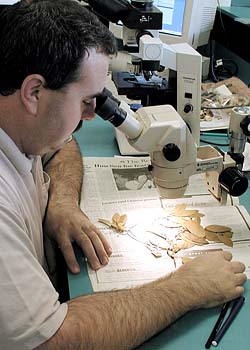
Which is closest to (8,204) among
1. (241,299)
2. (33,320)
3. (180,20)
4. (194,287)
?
(33,320)

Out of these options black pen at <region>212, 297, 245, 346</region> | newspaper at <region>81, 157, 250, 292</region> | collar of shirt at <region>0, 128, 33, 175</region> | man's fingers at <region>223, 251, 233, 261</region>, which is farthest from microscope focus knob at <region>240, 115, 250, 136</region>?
collar of shirt at <region>0, 128, 33, 175</region>

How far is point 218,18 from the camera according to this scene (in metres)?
2.36

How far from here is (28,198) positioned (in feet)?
3.39

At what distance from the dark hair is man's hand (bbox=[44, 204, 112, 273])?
406 mm

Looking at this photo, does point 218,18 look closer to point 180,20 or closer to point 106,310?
point 180,20

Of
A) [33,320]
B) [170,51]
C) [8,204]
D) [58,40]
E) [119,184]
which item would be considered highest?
[58,40]

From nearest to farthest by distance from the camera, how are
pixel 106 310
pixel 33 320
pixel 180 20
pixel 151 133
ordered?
pixel 33 320, pixel 106 310, pixel 151 133, pixel 180 20

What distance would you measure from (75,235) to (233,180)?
1.34ft

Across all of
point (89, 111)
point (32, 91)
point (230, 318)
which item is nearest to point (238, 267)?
point (230, 318)

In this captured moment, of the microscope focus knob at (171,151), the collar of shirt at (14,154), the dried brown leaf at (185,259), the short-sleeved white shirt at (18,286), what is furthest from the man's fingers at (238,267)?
the collar of shirt at (14,154)

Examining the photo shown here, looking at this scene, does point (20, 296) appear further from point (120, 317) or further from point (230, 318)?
point (230, 318)

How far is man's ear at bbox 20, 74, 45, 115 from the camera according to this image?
843 millimetres

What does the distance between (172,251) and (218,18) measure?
162cm

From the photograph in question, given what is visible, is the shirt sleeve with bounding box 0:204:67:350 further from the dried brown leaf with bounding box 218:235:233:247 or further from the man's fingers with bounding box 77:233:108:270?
the dried brown leaf with bounding box 218:235:233:247
